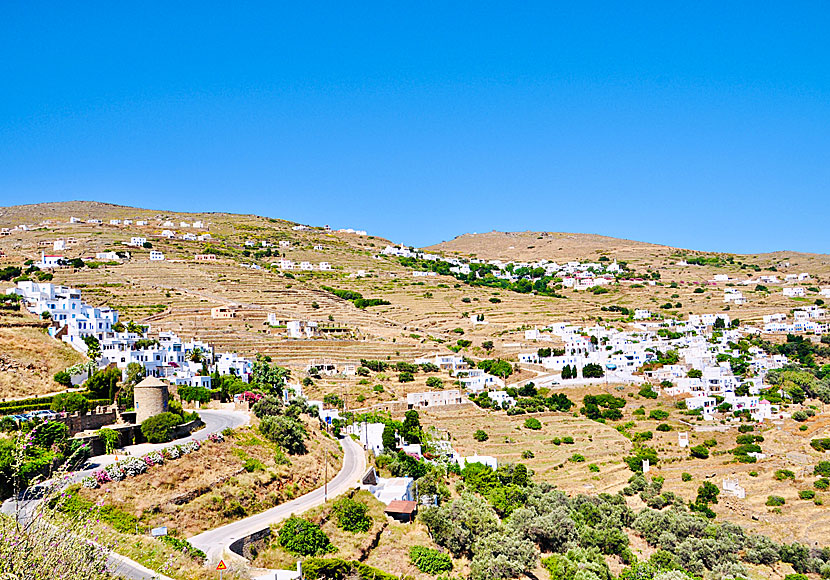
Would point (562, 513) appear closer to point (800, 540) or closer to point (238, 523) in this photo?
point (800, 540)

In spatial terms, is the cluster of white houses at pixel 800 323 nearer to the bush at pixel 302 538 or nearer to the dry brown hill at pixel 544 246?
the dry brown hill at pixel 544 246

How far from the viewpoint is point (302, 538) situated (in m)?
18.8

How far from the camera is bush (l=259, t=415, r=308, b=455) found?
82.1 feet

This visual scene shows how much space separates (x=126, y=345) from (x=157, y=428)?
57.0ft

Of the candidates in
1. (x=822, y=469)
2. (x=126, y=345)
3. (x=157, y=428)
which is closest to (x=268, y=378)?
(x=126, y=345)

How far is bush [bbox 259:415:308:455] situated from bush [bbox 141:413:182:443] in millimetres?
3906

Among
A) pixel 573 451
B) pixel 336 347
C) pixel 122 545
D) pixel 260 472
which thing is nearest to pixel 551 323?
pixel 336 347

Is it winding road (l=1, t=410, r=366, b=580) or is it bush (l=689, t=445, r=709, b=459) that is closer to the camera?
winding road (l=1, t=410, r=366, b=580)

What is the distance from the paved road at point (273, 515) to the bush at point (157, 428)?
446cm

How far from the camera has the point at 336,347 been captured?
2098 inches

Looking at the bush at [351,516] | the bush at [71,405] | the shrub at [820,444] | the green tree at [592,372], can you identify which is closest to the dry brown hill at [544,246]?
the green tree at [592,372]

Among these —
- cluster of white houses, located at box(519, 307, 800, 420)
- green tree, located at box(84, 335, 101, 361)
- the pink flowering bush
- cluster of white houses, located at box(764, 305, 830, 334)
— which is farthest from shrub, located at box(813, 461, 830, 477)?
green tree, located at box(84, 335, 101, 361)

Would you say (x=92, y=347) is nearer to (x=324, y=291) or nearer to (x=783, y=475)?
(x=783, y=475)

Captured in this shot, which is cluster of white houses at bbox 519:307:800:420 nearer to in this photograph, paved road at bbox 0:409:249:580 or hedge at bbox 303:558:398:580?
paved road at bbox 0:409:249:580
